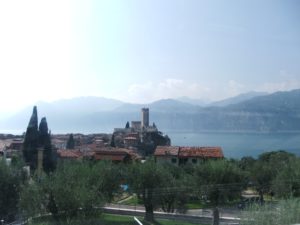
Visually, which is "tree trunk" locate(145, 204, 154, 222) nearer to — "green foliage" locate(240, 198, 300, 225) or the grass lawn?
the grass lawn

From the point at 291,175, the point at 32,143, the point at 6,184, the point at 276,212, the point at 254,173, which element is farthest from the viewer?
the point at 32,143

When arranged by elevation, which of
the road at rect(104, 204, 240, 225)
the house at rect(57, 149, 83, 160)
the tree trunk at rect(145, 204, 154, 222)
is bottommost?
the road at rect(104, 204, 240, 225)

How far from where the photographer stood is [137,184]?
27172mm

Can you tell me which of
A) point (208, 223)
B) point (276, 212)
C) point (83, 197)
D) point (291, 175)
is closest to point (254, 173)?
point (291, 175)

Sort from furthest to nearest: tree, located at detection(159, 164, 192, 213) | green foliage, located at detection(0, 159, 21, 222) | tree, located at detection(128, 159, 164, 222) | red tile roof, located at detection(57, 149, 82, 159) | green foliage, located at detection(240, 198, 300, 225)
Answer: red tile roof, located at detection(57, 149, 82, 159)
tree, located at detection(159, 164, 192, 213)
tree, located at detection(128, 159, 164, 222)
green foliage, located at detection(0, 159, 21, 222)
green foliage, located at detection(240, 198, 300, 225)

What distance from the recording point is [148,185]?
88.8 feet

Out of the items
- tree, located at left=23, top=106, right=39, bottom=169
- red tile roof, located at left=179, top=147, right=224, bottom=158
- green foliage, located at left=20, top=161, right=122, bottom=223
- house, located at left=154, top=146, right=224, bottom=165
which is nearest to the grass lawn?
green foliage, located at left=20, top=161, right=122, bottom=223

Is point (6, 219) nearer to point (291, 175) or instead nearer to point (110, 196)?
point (110, 196)

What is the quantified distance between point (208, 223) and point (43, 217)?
1087 centimetres

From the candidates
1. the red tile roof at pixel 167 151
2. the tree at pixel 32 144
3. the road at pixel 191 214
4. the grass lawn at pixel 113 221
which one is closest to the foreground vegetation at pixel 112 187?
the grass lawn at pixel 113 221

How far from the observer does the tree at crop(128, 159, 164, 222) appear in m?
26.8

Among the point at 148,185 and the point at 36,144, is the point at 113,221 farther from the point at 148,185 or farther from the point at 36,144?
the point at 36,144

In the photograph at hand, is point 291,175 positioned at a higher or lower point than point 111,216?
higher

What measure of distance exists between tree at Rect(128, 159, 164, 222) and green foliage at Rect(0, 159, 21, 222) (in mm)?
7465
